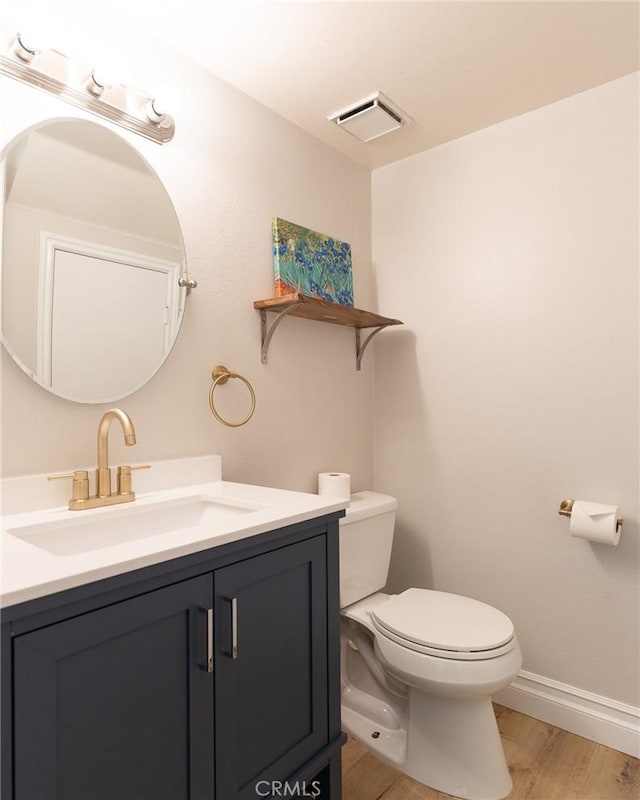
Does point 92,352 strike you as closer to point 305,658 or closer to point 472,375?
point 305,658

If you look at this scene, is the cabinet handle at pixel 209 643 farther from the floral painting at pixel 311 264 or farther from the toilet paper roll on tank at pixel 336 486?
the floral painting at pixel 311 264

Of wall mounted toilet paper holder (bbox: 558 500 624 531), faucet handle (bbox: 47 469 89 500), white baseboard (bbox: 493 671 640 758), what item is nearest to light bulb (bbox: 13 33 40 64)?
faucet handle (bbox: 47 469 89 500)

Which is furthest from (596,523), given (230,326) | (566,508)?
(230,326)

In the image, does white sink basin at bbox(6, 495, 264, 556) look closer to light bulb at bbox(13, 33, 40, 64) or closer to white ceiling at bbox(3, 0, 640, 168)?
light bulb at bbox(13, 33, 40, 64)

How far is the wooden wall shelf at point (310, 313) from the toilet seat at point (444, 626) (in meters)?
0.96

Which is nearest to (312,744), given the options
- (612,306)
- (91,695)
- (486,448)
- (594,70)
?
(91,695)

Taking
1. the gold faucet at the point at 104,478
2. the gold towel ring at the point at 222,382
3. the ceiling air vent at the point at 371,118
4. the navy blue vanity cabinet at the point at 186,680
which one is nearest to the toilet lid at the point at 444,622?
the navy blue vanity cabinet at the point at 186,680

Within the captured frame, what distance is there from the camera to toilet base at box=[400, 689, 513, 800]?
60.7 inches

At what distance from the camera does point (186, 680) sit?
3.23 feet

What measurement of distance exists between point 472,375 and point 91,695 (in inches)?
67.4

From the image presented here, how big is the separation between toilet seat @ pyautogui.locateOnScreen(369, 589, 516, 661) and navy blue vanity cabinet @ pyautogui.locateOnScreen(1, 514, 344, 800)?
341 millimetres

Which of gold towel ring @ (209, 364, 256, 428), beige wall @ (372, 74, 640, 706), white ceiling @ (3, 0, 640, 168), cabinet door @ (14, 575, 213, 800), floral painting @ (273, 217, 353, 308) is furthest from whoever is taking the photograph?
floral painting @ (273, 217, 353, 308)

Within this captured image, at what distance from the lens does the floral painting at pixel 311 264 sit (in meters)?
1.91

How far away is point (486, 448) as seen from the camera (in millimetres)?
2090
